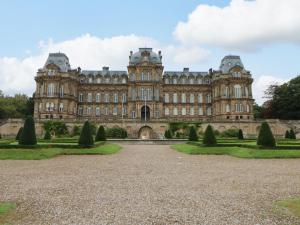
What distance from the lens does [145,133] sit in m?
56.0

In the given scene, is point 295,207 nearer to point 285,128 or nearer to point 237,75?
point 285,128

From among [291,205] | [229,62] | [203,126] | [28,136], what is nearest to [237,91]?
[229,62]

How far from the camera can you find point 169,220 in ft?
22.2

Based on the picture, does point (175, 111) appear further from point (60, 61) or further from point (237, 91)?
point (60, 61)

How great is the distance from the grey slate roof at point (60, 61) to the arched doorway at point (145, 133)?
21.0 m

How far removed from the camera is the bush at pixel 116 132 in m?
50.1

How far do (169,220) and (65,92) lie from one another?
57.7 metres

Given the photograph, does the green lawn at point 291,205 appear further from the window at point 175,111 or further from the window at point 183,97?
the window at point 183,97

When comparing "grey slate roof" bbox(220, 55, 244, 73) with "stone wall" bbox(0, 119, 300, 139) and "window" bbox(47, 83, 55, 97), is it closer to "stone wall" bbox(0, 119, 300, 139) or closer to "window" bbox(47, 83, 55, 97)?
"stone wall" bbox(0, 119, 300, 139)

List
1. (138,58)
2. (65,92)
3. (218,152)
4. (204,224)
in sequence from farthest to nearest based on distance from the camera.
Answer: (138,58) < (65,92) < (218,152) < (204,224)

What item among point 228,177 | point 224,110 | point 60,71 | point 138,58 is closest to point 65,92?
point 60,71

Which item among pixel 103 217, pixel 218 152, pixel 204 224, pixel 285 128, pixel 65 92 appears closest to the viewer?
pixel 204 224

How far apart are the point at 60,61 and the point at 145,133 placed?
2375 cm

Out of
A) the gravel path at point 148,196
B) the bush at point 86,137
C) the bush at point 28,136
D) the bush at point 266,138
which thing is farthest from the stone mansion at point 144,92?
the gravel path at point 148,196
